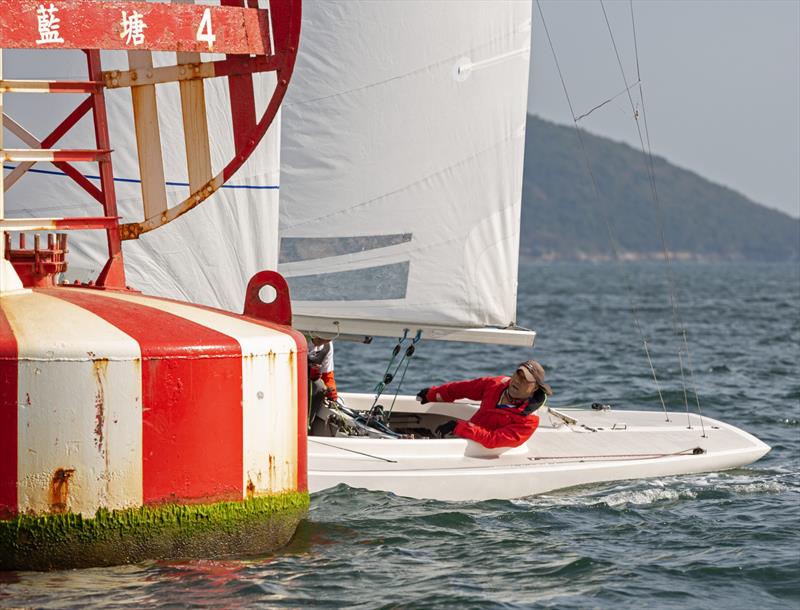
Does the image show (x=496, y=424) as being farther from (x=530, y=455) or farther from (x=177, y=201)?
(x=177, y=201)

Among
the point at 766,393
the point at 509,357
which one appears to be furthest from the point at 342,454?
the point at 509,357

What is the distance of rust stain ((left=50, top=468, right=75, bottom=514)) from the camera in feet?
18.1

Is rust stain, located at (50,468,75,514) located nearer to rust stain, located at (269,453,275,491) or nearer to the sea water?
the sea water

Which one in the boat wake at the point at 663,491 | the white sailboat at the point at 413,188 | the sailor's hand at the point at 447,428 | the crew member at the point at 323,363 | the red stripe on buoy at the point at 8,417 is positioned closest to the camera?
the red stripe on buoy at the point at 8,417

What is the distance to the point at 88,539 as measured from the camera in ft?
18.5

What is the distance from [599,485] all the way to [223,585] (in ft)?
12.5

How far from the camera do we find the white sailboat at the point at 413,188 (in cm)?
1013

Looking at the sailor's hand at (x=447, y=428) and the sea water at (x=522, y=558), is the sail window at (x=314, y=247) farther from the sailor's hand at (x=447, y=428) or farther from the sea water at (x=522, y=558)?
the sea water at (x=522, y=558)

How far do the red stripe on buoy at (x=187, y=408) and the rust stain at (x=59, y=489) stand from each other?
0.98 ft

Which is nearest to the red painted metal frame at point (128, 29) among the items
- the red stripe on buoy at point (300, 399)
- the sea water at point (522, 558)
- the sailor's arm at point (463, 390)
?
the red stripe on buoy at point (300, 399)

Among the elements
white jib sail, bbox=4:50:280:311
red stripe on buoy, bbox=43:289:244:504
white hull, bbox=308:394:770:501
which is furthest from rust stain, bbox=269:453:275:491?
white jib sail, bbox=4:50:280:311

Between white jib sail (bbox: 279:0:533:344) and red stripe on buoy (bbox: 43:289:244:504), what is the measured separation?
4.06 metres

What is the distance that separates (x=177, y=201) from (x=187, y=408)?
12.2ft

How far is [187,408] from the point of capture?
571 cm
